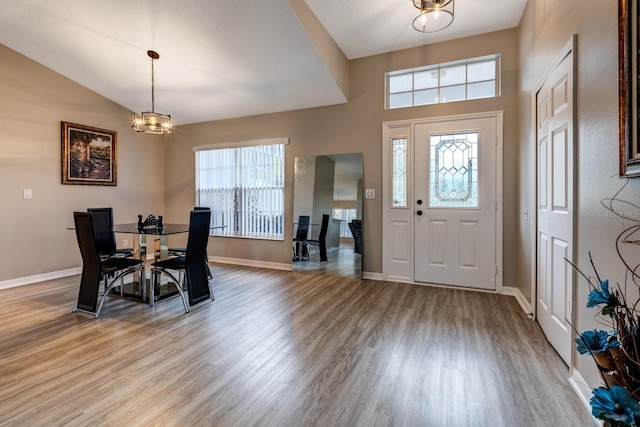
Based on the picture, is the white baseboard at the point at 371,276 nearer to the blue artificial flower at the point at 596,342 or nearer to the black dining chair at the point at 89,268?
the black dining chair at the point at 89,268

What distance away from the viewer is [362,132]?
4.27m

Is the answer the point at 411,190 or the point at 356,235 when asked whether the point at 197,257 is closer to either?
the point at 356,235

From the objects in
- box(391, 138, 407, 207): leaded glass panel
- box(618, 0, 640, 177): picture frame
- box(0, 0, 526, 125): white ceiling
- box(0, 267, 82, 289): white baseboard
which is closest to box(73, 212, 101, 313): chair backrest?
box(0, 267, 82, 289): white baseboard

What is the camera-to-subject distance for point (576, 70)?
5.97 ft

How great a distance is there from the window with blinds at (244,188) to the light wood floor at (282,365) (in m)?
1.93

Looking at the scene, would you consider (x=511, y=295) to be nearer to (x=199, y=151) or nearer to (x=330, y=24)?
(x=330, y=24)

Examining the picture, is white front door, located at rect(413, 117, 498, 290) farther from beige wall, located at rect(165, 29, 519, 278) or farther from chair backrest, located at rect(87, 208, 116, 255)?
chair backrest, located at rect(87, 208, 116, 255)

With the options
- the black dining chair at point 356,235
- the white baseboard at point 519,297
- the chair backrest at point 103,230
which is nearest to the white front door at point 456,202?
the white baseboard at point 519,297

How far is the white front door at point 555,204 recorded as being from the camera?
1.93m

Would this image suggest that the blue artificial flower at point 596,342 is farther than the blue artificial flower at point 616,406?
Yes

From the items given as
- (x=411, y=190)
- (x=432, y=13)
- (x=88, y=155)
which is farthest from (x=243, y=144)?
(x=432, y=13)

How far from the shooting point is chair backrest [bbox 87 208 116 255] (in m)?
3.77

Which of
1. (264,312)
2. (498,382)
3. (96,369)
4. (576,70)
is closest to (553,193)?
(576,70)

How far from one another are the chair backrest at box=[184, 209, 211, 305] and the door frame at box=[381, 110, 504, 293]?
2280mm
